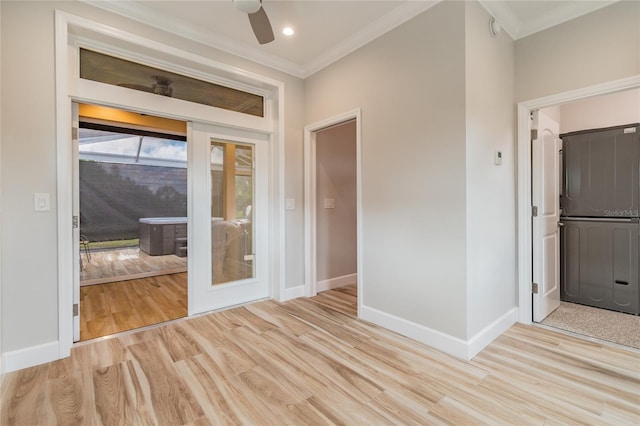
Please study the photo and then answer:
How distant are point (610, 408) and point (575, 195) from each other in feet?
8.01

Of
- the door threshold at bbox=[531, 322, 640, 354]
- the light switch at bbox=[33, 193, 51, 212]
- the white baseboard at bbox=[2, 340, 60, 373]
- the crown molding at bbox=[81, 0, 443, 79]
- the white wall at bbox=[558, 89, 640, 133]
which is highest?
the crown molding at bbox=[81, 0, 443, 79]

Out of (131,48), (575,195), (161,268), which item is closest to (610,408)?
(575,195)

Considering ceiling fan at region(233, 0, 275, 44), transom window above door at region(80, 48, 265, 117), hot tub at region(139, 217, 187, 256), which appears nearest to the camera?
ceiling fan at region(233, 0, 275, 44)

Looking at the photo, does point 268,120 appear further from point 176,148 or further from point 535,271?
point 176,148

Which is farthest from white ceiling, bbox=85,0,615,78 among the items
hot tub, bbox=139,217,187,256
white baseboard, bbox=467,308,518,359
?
hot tub, bbox=139,217,187,256

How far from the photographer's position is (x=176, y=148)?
6711mm

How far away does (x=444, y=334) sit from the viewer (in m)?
2.21

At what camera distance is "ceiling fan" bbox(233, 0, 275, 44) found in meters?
1.89

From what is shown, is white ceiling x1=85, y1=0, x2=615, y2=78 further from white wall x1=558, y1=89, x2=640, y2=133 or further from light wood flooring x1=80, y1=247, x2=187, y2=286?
light wood flooring x1=80, y1=247, x2=187, y2=286

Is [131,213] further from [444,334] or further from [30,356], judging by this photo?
[444,334]

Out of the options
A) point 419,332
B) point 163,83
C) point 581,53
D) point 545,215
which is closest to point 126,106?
point 163,83

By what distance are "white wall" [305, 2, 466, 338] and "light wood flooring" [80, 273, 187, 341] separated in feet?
7.15

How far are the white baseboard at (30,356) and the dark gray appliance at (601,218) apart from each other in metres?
4.88

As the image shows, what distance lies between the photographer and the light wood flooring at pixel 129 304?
2.74 metres
